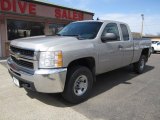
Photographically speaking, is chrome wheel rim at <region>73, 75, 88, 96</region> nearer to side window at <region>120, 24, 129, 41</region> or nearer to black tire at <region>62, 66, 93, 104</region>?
black tire at <region>62, 66, 93, 104</region>

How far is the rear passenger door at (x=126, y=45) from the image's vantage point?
19.1ft

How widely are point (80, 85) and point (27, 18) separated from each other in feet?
30.7

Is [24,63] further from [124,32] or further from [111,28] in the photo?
[124,32]

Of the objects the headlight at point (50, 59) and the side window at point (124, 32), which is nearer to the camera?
the headlight at point (50, 59)

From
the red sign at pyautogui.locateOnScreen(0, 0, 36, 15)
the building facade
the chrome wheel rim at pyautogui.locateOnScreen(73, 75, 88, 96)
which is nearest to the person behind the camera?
the chrome wheel rim at pyautogui.locateOnScreen(73, 75, 88, 96)

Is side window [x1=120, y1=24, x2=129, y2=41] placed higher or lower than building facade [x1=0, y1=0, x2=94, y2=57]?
lower

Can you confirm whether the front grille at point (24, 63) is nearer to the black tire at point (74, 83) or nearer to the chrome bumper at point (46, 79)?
the chrome bumper at point (46, 79)

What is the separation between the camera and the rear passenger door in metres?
5.81

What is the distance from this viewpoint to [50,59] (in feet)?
11.8

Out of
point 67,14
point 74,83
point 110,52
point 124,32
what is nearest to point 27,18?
point 67,14

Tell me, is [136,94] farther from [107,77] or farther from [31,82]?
[31,82]

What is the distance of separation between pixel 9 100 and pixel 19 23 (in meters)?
8.70

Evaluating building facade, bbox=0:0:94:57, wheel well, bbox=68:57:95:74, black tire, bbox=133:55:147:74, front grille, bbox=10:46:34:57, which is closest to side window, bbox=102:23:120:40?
wheel well, bbox=68:57:95:74

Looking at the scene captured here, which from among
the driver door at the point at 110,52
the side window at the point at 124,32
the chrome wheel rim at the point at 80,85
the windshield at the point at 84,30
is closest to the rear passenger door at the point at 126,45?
the side window at the point at 124,32
